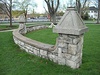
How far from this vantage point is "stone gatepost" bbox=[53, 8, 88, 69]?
13.4 ft

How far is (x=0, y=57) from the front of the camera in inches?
234

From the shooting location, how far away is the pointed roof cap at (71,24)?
13.2 ft

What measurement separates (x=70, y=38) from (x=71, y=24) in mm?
417

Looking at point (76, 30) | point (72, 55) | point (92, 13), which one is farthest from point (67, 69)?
point (92, 13)

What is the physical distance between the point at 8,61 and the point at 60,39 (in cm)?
235

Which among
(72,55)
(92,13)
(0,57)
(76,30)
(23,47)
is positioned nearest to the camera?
(76,30)

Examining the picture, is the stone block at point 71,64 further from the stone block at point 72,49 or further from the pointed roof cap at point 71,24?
the pointed roof cap at point 71,24

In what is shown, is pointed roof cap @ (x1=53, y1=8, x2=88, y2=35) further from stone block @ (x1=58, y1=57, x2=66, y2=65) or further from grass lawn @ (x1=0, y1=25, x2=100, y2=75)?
grass lawn @ (x1=0, y1=25, x2=100, y2=75)

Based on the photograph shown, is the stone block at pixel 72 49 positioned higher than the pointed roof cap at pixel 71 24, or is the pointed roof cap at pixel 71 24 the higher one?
the pointed roof cap at pixel 71 24

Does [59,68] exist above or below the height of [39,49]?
below

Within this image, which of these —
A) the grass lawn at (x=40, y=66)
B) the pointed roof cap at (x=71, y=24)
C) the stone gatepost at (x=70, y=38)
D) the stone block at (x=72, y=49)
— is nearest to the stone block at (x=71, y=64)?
the stone gatepost at (x=70, y=38)

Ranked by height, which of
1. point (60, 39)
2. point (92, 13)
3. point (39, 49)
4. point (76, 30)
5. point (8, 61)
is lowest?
point (8, 61)

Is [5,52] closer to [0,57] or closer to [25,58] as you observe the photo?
[0,57]

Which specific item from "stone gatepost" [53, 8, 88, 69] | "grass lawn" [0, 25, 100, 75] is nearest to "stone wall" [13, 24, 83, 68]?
"stone gatepost" [53, 8, 88, 69]
